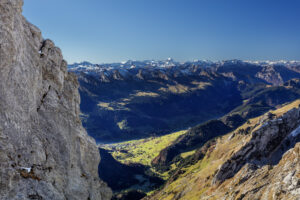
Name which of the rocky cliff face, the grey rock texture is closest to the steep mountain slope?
the grey rock texture

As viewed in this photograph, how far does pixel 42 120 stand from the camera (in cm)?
Answer: 4219

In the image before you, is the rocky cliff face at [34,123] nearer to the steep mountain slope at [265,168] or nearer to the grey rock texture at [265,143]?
the steep mountain slope at [265,168]

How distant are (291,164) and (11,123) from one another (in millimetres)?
93605

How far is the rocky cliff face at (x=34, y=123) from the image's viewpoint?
30444 mm

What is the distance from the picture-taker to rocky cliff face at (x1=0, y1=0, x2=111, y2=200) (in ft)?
99.9

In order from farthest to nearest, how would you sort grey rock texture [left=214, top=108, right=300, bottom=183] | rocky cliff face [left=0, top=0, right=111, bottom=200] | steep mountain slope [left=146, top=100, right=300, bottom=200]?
grey rock texture [left=214, top=108, right=300, bottom=183]
steep mountain slope [left=146, top=100, right=300, bottom=200]
rocky cliff face [left=0, top=0, right=111, bottom=200]

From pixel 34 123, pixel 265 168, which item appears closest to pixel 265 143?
pixel 265 168

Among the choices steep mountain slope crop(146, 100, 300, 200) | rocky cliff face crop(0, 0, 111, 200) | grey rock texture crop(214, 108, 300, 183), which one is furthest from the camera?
grey rock texture crop(214, 108, 300, 183)

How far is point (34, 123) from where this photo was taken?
38.8 meters

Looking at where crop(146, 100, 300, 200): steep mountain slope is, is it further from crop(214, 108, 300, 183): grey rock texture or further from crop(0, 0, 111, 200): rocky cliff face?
crop(0, 0, 111, 200): rocky cliff face

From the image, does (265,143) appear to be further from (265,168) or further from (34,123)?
(34,123)

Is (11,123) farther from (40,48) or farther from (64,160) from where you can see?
(40,48)

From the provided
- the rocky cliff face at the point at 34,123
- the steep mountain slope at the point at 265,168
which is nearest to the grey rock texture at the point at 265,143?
the steep mountain slope at the point at 265,168

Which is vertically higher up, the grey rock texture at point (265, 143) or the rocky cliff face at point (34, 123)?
the rocky cliff face at point (34, 123)
